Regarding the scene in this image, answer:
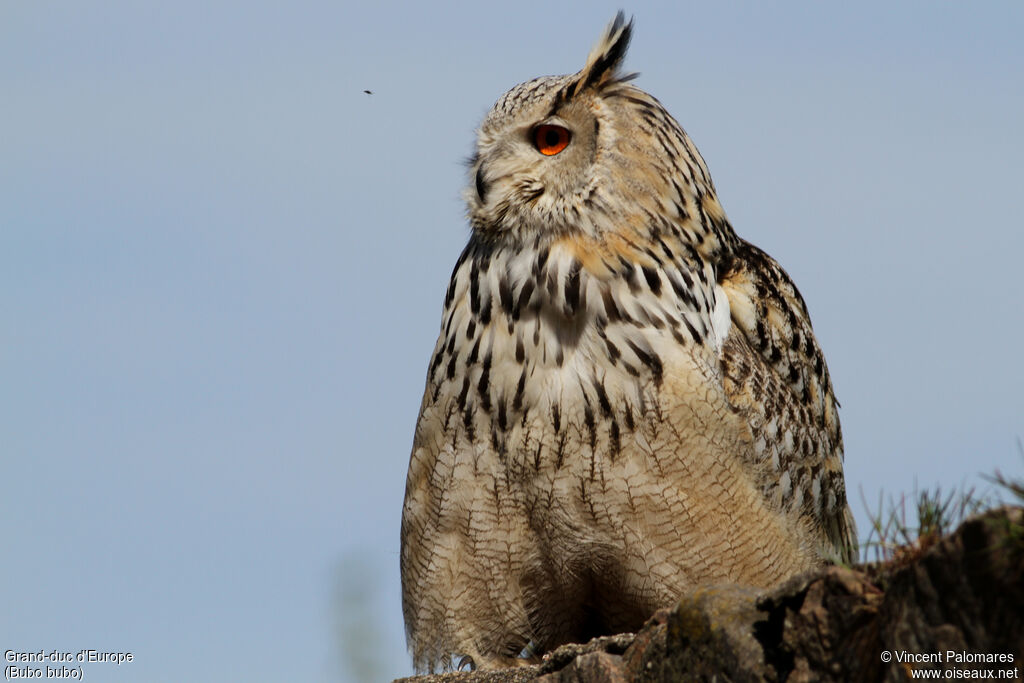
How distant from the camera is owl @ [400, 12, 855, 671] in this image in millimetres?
4355

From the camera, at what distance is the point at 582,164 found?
4.73 m

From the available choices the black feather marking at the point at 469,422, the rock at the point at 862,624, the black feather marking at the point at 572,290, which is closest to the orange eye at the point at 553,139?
the black feather marking at the point at 572,290

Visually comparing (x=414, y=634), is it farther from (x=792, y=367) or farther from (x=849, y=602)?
(x=849, y=602)

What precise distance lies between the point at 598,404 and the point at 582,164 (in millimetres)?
955

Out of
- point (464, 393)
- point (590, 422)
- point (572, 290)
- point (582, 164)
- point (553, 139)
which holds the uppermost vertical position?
point (553, 139)

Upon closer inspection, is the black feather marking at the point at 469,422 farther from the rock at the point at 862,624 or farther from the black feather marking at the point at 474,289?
the rock at the point at 862,624

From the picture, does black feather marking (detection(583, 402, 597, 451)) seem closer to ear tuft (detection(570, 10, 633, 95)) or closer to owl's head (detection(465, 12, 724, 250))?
owl's head (detection(465, 12, 724, 250))

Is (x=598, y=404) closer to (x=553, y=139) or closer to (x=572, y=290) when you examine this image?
(x=572, y=290)

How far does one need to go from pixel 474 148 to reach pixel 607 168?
0.67 m

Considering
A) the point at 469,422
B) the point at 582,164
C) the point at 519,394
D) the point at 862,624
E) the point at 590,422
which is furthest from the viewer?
the point at 582,164

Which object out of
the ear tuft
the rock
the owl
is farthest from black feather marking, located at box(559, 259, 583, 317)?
the rock

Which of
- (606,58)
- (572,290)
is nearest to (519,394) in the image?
(572,290)

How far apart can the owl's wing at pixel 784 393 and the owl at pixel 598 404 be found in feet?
0.04

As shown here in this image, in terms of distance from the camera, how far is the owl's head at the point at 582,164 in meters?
4.69
